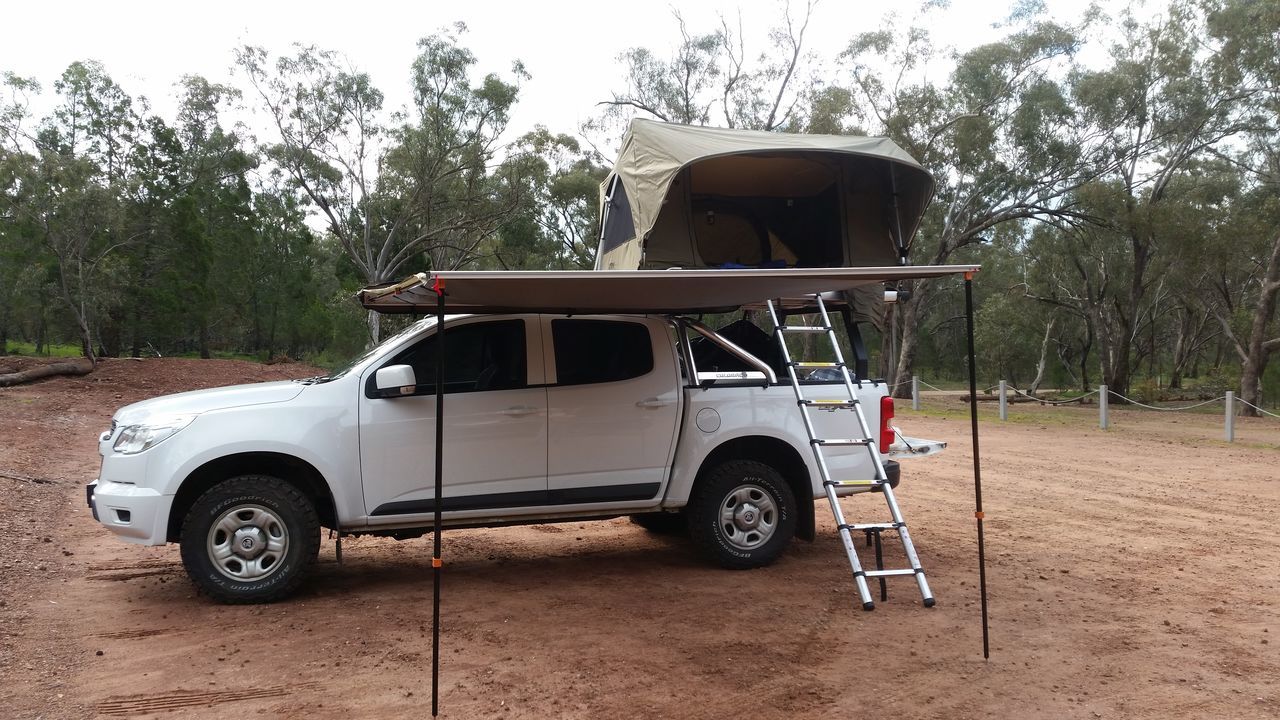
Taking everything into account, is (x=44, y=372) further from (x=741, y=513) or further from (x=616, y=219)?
(x=741, y=513)

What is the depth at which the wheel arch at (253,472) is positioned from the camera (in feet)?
18.3

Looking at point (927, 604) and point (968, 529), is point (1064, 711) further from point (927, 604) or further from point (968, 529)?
point (968, 529)

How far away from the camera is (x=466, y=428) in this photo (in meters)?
5.93

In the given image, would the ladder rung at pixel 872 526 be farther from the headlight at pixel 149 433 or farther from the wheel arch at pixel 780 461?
the headlight at pixel 149 433

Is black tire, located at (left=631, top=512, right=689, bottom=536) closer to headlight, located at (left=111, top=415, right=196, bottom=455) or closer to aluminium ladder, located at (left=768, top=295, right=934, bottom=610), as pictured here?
aluminium ladder, located at (left=768, top=295, right=934, bottom=610)

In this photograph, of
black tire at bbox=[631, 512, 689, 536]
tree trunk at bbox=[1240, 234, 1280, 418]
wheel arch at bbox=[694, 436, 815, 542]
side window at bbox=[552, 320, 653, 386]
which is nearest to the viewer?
side window at bbox=[552, 320, 653, 386]

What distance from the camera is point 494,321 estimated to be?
244 inches

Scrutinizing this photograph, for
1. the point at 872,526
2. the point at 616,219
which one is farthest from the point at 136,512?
the point at 616,219

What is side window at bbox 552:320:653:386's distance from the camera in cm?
630

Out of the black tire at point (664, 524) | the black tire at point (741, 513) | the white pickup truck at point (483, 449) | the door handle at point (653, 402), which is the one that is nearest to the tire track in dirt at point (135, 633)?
the white pickup truck at point (483, 449)

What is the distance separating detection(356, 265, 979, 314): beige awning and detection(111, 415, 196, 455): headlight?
1382 millimetres

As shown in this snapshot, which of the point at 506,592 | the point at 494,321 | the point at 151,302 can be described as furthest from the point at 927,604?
the point at 151,302

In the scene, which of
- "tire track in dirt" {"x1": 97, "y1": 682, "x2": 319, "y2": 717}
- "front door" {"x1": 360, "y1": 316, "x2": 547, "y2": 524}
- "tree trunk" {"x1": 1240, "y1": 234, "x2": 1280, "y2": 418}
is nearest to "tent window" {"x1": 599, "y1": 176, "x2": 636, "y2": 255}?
"front door" {"x1": 360, "y1": 316, "x2": 547, "y2": 524}

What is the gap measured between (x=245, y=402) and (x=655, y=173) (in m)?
3.53
